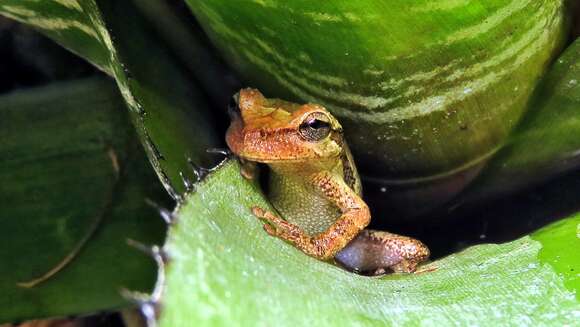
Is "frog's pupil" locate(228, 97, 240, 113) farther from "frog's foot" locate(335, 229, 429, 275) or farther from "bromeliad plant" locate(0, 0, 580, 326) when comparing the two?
"frog's foot" locate(335, 229, 429, 275)

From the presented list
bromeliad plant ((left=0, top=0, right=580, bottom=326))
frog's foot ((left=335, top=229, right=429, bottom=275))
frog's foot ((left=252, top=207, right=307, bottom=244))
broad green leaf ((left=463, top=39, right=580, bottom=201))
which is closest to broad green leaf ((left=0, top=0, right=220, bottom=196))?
bromeliad plant ((left=0, top=0, right=580, bottom=326))

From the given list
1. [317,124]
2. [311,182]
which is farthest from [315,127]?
[311,182]

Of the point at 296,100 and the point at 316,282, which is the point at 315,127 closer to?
the point at 296,100

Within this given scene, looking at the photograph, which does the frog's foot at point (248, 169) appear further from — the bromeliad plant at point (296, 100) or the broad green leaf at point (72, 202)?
the broad green leaf at point (72, 202)

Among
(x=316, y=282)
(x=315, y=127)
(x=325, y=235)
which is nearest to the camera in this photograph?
(x=316, y=282)

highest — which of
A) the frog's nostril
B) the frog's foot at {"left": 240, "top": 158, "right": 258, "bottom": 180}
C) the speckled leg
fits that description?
the frog's nostril

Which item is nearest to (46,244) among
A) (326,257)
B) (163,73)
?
(163,73)

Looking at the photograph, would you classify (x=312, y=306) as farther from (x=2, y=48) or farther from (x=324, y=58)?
(x=2, y=48)
